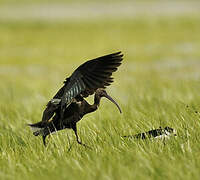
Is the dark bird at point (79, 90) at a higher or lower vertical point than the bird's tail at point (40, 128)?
higher

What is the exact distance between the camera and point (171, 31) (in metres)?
39.0

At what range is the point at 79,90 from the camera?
4785 mm

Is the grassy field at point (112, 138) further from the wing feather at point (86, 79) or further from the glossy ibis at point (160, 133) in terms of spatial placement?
the wing feather at point (86, 79)

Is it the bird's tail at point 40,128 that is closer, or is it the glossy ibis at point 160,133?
the glossy ibis at point 160,133

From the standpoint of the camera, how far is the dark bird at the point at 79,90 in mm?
4660

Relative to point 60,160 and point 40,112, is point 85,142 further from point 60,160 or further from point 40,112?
point 40,112

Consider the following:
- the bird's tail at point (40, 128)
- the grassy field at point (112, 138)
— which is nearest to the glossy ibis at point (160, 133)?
the grassy field at point (112, 138)

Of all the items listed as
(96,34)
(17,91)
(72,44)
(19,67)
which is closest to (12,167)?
(17,91)

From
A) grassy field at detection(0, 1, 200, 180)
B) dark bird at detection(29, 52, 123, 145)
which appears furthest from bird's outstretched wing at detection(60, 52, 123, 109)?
grassy field at detection(0, 1, 200, 180)

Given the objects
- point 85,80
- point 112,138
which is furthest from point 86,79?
point 112,138

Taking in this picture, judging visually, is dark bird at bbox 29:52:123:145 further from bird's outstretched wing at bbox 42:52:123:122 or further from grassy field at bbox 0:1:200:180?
grassy field at bbox 0:1:200:180

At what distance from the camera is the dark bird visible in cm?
466

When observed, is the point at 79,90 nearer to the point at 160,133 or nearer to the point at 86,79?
the point at 86,79

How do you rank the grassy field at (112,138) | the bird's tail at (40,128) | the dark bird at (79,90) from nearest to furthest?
the grassy field at (112,138), the dark bird at (79,90), the bird's tail at (40,128)
